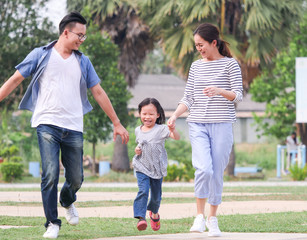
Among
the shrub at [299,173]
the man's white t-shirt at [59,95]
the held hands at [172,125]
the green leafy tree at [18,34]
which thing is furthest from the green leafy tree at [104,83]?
the man's white t-shirt at [59,95]

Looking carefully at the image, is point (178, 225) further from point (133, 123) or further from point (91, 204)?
point (133, 123)

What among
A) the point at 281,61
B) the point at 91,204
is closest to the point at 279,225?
the point at 91,204

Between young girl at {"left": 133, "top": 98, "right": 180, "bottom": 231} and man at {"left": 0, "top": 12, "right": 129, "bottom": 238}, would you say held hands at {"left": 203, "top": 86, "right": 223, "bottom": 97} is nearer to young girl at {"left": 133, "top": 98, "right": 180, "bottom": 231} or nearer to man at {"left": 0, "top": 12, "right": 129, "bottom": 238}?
young girl at {"left": 133, "top": 98, "right": 180, "bottom": 231}

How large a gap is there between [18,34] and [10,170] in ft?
14.1

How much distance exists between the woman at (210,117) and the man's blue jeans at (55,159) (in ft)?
3.15

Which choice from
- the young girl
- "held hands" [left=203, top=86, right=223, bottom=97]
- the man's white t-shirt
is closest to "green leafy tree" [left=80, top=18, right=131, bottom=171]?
the young girl

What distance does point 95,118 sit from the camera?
2138cm

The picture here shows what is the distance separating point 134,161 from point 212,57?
121 cm

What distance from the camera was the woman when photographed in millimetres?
6676

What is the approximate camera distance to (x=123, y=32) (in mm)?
25703

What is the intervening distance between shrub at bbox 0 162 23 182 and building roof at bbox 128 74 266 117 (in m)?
16.8

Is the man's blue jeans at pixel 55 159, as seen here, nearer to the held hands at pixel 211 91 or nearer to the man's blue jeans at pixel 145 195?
the man's blue jeans at pixel 145 195

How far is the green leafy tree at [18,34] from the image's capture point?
21469 mm

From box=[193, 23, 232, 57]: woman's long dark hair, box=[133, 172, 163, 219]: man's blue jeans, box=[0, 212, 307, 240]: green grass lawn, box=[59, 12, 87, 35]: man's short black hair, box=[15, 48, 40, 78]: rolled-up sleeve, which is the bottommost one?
box=[0, 212, 307, 240]: green grass lawn
